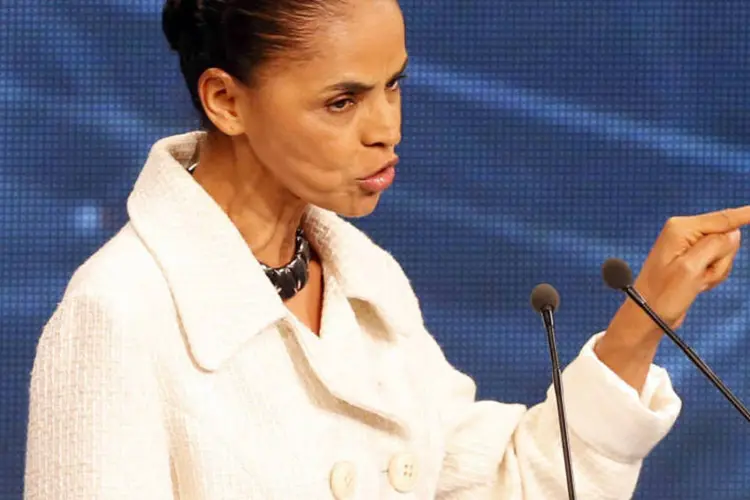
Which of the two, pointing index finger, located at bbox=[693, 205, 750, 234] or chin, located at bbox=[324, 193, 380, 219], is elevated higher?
pointing index finger, located at bbox=[693, 205, 750, 234]

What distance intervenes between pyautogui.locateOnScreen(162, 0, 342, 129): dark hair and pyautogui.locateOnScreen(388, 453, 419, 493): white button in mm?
404

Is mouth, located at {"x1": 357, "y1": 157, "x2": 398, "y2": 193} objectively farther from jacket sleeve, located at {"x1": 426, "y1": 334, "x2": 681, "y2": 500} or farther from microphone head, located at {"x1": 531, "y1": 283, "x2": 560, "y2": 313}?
jacket sleeve, located at {"x1": 426, "y1": 334, "x2": 681, "y2": 500}

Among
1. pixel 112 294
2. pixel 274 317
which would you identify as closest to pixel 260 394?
pixel 274 317

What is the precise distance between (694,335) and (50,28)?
1.05 m

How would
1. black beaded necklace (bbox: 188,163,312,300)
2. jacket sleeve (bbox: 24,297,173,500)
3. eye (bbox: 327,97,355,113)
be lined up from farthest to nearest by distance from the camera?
1. black beaded necklace (bbox: 188,163,312,300)
2. eye (bbox: 327,97,355,113)
3. jacket sleeve (bbox: 24,297,173,500)

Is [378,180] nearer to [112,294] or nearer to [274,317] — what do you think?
[274,317]

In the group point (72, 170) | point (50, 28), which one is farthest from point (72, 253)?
point (50, 28)

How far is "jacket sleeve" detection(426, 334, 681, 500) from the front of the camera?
5.04ft

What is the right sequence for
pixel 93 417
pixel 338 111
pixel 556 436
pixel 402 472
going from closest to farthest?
pixel 93 417 → pixel 338 111 → pixel 402 472 → pixel 556 436

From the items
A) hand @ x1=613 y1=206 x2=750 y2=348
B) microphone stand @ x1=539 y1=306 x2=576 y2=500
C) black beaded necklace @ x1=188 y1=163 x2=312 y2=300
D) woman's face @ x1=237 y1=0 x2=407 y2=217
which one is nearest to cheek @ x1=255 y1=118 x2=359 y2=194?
woman's face @ x1=237 y1=0 x2=407 y2=217

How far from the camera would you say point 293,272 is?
1.47 meters

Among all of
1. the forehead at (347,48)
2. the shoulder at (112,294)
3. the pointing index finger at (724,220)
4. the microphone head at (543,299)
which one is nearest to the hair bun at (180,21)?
the forehead at (347,48)

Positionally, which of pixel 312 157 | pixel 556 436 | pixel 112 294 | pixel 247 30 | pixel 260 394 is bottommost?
pixel 556 436

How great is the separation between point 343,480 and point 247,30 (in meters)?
0.43
